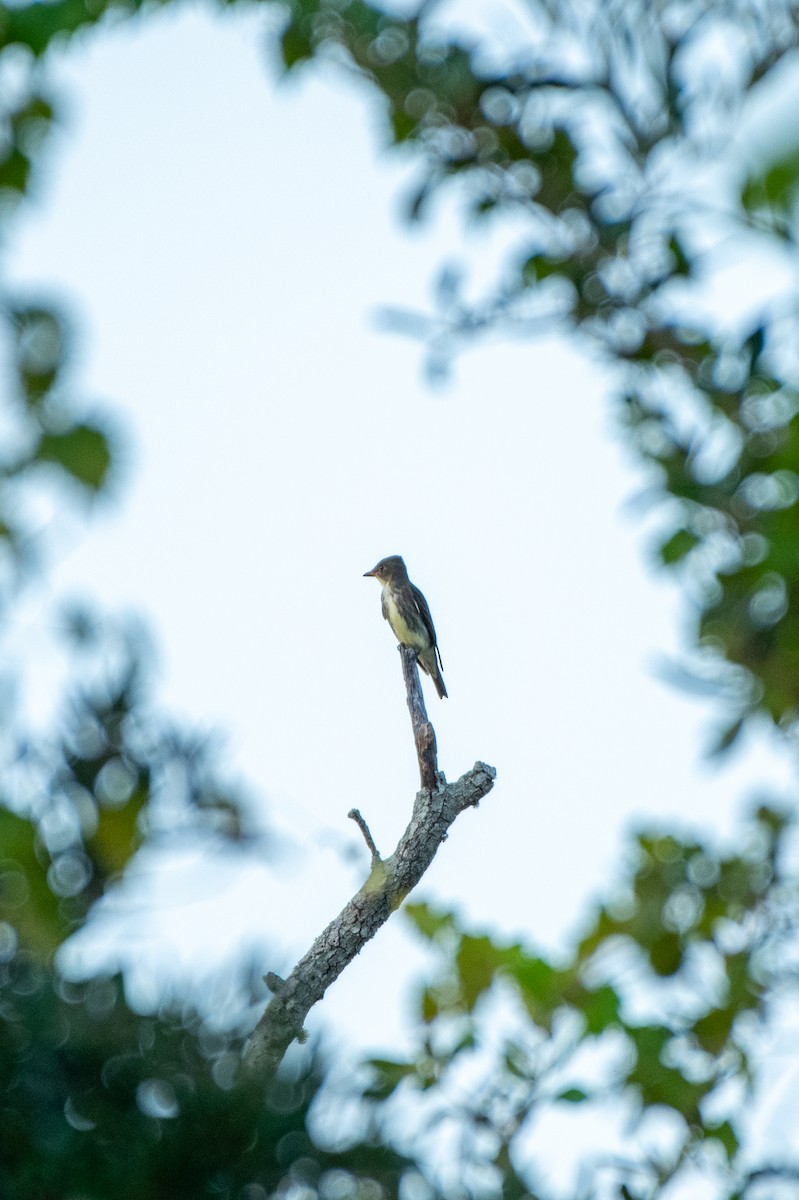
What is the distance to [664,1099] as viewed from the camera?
390cm

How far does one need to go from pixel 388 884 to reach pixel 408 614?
2.75 meters

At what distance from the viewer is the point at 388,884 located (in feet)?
12.7

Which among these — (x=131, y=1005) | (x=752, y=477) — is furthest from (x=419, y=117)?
(x=131, y=1005)

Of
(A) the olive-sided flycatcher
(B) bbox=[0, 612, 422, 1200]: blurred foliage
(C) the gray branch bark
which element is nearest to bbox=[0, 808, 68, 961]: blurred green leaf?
(B) bbox=[0, 612, 422, 1200]: blurred foliage

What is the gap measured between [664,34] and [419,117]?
118cm

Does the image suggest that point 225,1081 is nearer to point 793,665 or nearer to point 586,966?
point 793,665

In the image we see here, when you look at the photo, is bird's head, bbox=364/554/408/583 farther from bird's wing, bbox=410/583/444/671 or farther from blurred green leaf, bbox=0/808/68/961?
blurred green leaf, bbox=0/808/68/961

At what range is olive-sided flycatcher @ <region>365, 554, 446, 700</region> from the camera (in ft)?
21.1

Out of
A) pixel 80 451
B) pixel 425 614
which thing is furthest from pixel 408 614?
pixel 80 451

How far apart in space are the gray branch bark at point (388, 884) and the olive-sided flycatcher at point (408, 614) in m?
2.00

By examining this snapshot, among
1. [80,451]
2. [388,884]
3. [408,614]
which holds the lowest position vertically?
[80,451]

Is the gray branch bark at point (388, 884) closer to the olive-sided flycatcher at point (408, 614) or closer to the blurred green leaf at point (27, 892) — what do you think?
the blurred green leaf at point (27, 892)

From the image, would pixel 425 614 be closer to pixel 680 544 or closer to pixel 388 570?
pixel 388 570

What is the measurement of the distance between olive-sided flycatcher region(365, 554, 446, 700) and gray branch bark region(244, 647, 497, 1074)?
1999 mm
